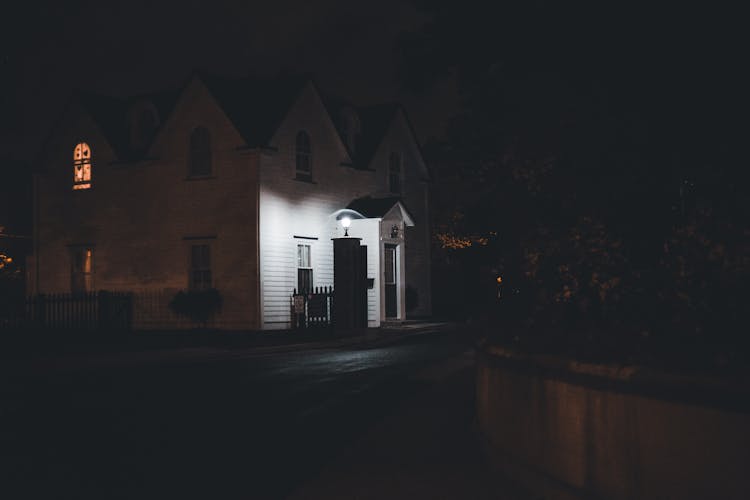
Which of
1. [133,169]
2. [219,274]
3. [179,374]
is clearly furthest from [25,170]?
[179,374]

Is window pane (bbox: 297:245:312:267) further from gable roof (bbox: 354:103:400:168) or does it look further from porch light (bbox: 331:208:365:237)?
gable roof (bbox: 354:103:400:168)

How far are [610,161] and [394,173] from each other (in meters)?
30.3

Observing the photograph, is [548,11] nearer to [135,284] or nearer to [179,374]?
[179,374]

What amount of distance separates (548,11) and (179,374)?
1222cm

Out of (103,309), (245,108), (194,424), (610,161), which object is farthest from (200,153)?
(610,161)

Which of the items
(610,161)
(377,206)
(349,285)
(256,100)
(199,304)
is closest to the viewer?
(610,161)

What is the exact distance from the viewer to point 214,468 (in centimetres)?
885

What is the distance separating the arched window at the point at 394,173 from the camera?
3812 centimetres

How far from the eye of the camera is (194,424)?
11.6 meters

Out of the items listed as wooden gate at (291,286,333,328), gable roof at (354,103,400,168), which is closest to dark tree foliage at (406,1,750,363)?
wooden gate at (291,286,333,328)

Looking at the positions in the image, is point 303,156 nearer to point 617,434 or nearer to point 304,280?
point 304,280

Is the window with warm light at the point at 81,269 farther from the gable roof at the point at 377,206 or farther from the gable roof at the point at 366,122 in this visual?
the gable roof at the point at 366,122

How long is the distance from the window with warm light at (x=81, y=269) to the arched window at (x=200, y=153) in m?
5.58

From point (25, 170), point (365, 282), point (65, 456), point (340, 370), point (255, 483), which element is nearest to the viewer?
point (255, 483)
